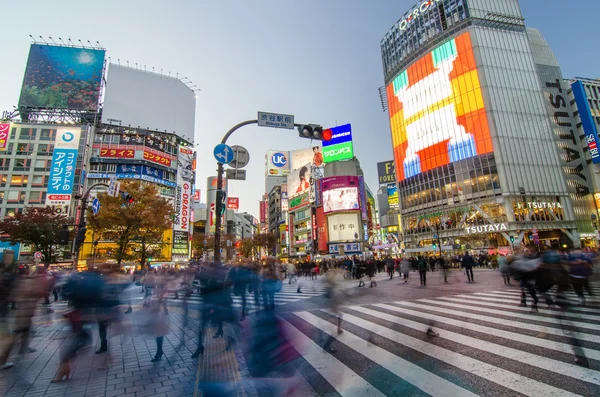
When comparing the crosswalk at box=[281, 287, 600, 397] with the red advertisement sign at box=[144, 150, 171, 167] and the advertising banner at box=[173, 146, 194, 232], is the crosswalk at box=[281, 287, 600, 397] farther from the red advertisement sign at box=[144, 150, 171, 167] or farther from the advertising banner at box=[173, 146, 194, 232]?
the red advertisement sign at box=[144, 150, 171, 167]

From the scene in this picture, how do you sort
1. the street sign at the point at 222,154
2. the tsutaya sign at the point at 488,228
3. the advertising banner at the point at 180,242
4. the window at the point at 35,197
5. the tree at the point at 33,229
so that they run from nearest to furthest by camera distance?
the street sign at the point at 222,154
the tree at the point at 33,229
the tsutaya sign at the point at 488,228
the window at the point at 35,197
the advertising banner at the point at 180,242

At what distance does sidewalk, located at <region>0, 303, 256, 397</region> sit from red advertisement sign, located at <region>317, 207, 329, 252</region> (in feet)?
177

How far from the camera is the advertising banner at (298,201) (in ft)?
233

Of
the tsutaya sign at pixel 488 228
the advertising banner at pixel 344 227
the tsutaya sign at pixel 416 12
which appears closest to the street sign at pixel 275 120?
the advertising banner at pixel 344 227

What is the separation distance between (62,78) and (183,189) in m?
28.6

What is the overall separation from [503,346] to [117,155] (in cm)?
6463

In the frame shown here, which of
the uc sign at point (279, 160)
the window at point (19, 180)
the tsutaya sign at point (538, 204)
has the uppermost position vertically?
the uc sign at point (279, 160)

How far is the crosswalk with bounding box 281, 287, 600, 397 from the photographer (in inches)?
163

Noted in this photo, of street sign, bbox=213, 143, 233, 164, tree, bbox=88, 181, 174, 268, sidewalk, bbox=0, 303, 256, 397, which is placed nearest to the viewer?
sidewalk, bbox=0, 303, 256, 397

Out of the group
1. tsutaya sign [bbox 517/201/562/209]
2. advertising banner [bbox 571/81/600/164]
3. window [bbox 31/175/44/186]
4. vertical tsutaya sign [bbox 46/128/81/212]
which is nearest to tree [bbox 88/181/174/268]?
vertical tsutaya sign [bbox 46/128/81/212]

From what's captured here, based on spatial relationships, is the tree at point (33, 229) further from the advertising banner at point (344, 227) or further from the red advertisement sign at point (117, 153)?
the advertising banner at point (344, 227)

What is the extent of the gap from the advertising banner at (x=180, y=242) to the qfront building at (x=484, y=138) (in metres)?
45.3

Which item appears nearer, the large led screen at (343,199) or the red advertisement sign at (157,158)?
the large led screen at (343,199)

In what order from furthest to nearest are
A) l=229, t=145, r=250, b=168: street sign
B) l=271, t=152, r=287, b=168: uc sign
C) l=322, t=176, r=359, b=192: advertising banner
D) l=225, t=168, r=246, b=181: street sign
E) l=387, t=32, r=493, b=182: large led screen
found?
l=271, t=152, r=287, b=168: uc sign, l=322, t=176, r=359, b=192: advertising banner, l=387, t=32, r=493, b=182: large led screen, l=229, t=145, r=250, b=168: street sign, l=225, t=168, r=246, b=181: street sign
